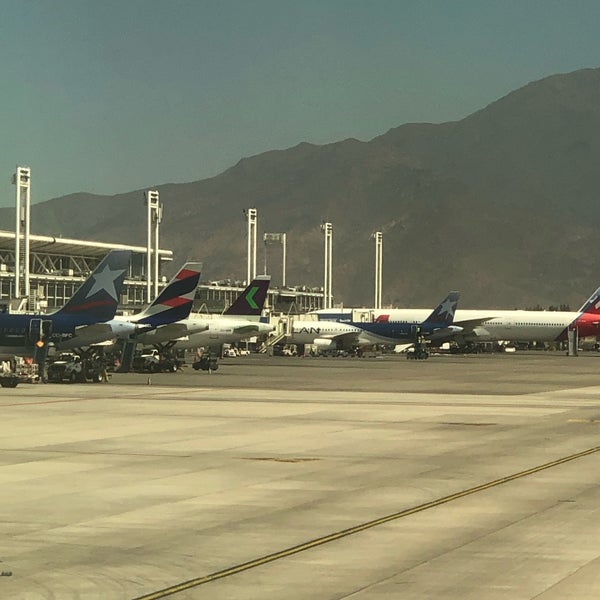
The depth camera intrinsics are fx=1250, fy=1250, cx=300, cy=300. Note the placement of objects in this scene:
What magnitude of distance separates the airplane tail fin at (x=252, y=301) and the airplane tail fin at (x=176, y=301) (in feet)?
61.5

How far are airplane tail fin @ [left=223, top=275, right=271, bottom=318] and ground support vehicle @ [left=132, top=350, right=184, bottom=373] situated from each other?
822 inches

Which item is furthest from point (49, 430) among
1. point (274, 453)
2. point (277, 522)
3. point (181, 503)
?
point (277, 522)

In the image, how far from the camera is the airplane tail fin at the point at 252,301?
110125 millimetres

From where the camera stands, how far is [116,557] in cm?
1761

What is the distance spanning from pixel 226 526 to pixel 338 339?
404 feet

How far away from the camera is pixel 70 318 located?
77.3 metres

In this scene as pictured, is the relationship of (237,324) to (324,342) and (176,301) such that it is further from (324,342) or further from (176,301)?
(324,342)

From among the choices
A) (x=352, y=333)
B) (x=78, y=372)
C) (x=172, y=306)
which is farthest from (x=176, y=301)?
(x=352, y=333)

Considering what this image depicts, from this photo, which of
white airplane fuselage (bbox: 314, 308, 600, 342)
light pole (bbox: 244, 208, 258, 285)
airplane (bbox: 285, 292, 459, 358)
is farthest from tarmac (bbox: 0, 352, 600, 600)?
light pole (bbox: 244, 208, 258, 285)

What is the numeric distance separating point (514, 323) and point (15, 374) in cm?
11038

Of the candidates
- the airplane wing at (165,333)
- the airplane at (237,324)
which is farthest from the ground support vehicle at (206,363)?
the airplane at (237,324)

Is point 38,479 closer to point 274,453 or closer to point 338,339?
point 274,453

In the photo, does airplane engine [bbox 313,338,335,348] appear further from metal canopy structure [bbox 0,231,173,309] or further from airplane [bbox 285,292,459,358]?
metal canopy structure [bbox 0,231,173,309]

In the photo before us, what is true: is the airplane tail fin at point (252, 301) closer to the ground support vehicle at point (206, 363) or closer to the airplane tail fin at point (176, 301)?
the ground support vehicle at point (206, 363)
